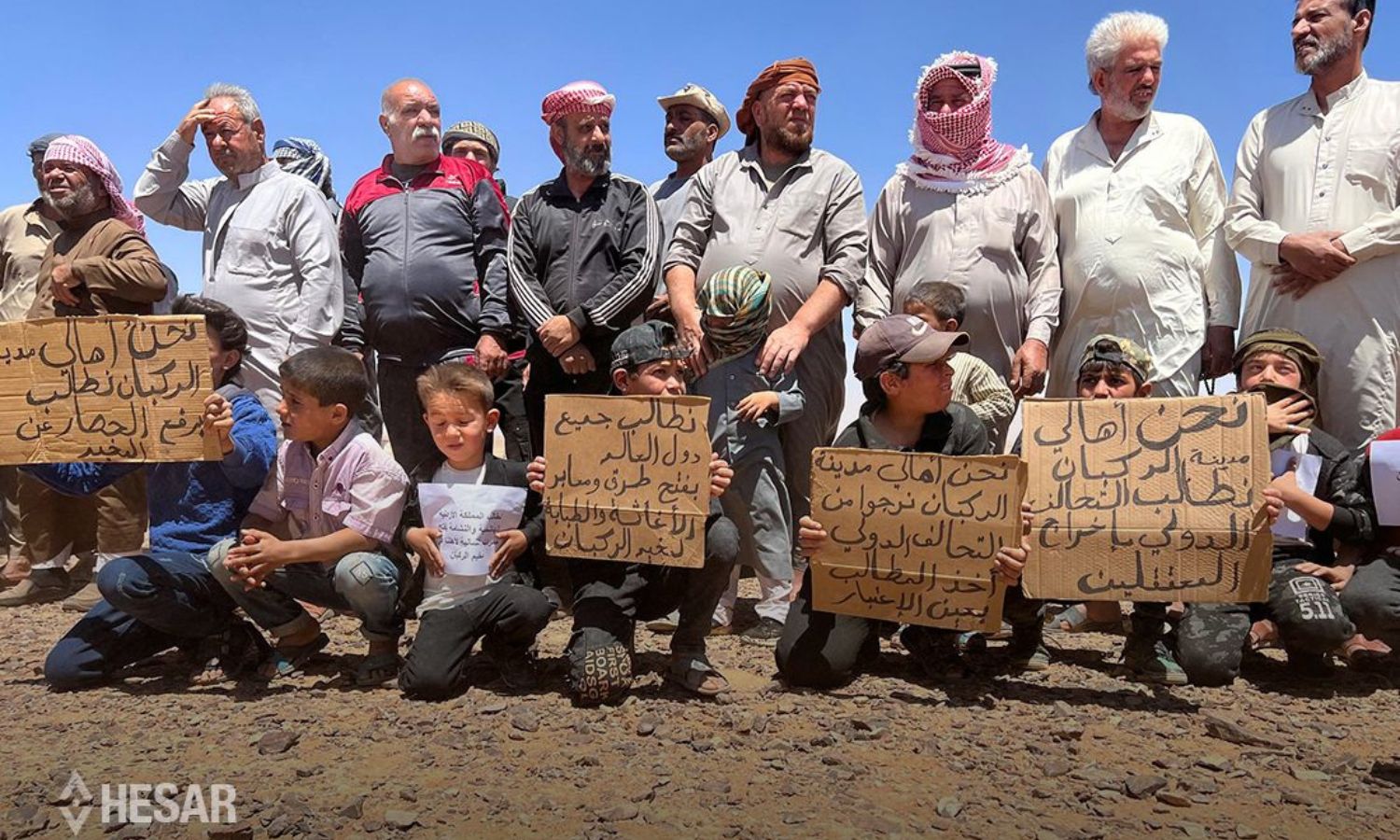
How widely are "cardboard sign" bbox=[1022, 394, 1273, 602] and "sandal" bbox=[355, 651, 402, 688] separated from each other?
2657 mm

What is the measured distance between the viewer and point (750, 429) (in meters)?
5.13

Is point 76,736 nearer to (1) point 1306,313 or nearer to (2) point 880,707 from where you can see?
(2) point 880,707

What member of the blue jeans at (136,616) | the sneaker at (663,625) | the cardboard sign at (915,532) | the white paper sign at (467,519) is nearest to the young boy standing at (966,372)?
the cardboard sign at (915,532)

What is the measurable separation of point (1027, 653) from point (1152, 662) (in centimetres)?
53

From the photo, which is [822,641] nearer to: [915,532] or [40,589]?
[915,532]

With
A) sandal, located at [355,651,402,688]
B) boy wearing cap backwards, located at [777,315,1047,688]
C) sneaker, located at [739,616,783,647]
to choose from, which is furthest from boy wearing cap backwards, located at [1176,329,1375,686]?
sandal, located at [355,651,402,688]

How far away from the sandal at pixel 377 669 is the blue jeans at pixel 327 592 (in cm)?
7

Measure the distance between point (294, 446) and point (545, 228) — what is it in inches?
75.3

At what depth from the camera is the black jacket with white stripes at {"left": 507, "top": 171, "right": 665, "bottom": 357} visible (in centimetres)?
558

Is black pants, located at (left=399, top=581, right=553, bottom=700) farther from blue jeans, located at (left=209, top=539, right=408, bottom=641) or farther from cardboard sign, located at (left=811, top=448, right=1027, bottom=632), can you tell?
cardboard sign, located at (left=811, top=448, right=1027, bottom=632)

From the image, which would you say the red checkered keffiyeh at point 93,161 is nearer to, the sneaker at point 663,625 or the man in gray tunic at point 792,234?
the man in gray tunic at point 792,234

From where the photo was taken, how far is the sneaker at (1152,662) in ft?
14.7

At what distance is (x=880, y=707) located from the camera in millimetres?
4070

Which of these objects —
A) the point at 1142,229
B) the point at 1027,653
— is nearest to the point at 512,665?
the point at 1027,653
